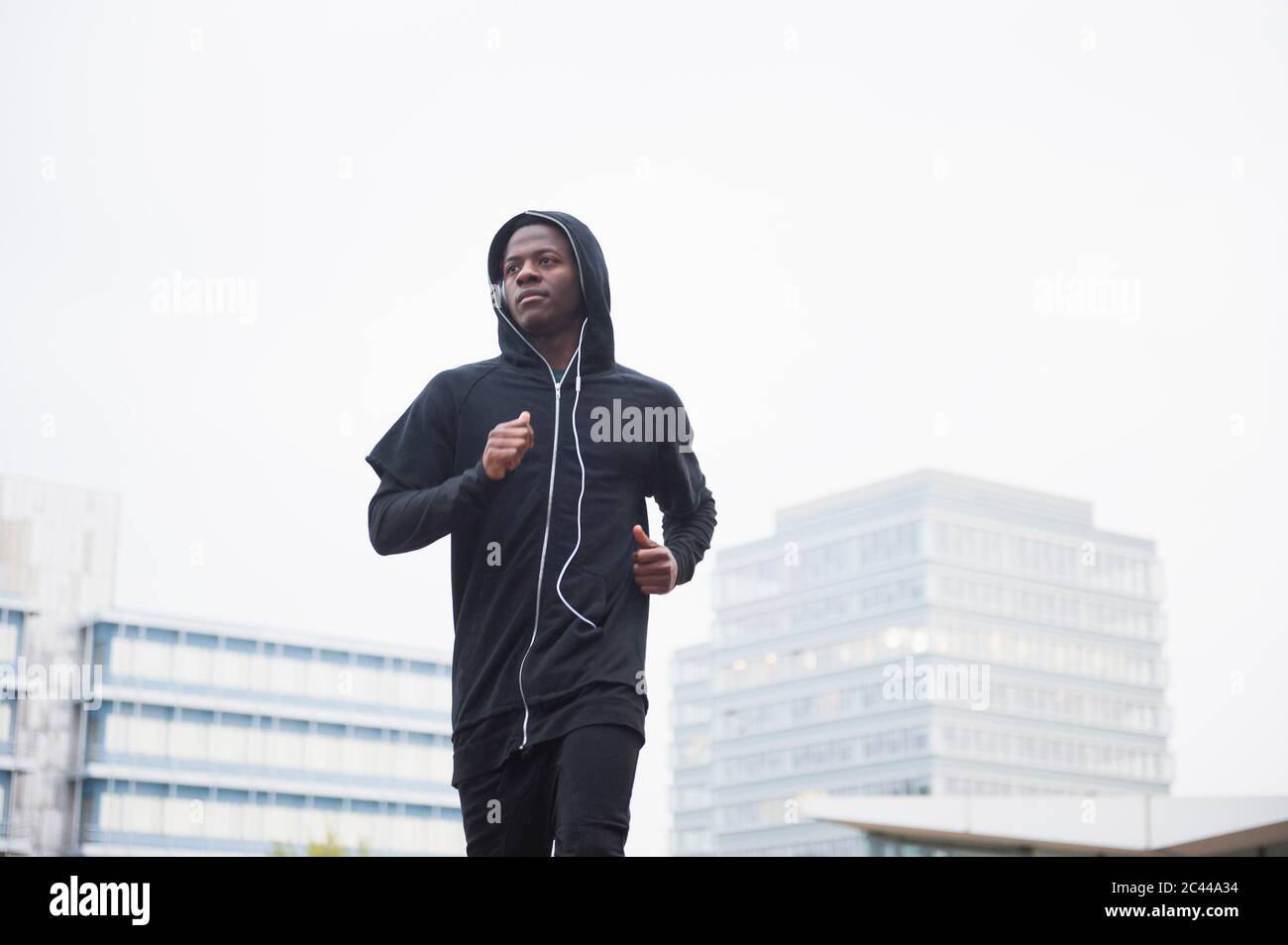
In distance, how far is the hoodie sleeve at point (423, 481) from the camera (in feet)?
9.97

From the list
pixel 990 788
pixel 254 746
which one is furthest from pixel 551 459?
pixel 990 788

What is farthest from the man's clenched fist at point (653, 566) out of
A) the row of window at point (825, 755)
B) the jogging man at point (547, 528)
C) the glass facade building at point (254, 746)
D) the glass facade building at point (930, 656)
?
the row of window at point (825, 755)

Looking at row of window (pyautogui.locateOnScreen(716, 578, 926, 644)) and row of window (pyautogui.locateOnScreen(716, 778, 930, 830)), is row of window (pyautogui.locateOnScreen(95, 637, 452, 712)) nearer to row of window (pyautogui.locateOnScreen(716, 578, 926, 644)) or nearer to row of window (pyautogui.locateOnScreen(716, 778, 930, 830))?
row of window (pyautogui.locateOnScreen(716, 778, 930, 830))

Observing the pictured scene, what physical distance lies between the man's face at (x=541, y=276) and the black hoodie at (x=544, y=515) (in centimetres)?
3

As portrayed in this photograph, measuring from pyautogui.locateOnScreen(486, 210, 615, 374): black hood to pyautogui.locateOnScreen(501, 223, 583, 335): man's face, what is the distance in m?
0.02

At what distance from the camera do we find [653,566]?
123 inches

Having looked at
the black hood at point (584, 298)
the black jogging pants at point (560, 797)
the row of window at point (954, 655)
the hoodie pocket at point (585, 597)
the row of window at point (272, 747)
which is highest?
the row of window at point (954, 655)

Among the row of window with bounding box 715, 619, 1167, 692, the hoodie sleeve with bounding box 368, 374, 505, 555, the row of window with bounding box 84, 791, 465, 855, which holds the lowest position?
the hoodie sleeve with bounding box 368, 374, 505, 555

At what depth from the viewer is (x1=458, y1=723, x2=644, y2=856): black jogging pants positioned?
2.91 meters

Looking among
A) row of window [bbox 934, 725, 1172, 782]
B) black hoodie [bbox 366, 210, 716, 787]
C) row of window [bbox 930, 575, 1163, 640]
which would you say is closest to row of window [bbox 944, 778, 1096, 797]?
row of window [bbox 934, 725, 1172, 782]

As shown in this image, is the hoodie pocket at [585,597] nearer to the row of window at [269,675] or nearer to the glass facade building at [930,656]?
the row of window at [269,675]

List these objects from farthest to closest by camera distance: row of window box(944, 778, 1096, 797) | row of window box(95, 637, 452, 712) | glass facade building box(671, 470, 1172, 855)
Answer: glass facade building box(671, 470, 1172, 855) → row of window box(944, 778, 1096, 797) → row of window box(95, 637, 452, 712)

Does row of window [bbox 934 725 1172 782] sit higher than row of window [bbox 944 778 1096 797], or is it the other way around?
row of window [bbox 934 725 1172 782]
